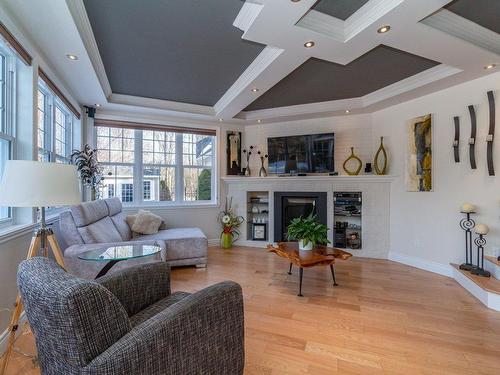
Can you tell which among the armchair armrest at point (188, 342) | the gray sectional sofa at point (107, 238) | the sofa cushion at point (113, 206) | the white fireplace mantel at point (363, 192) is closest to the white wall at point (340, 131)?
the white fireplace mantel at point (363, 192)

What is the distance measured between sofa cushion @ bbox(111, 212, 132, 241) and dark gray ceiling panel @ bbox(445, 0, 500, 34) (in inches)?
163

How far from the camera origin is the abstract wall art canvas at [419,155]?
356 cm

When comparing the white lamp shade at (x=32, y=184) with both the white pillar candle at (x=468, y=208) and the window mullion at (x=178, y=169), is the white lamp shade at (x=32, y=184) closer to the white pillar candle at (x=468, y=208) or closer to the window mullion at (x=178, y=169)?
the window mullion at (x=178, y=169)

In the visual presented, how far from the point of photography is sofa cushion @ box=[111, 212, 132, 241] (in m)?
3.55

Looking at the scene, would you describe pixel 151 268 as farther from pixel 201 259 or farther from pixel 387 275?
pixel 387 275

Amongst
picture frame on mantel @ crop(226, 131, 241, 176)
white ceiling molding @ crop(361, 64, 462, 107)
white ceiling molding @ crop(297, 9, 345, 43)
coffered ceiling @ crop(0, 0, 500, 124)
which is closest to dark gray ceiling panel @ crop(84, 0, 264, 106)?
coffered ceiling @ crop(0, 0, 500, 124)

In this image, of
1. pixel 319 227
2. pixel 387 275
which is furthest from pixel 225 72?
pixel 387 275

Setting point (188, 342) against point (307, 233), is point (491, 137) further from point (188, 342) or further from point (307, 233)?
point (188, 342)

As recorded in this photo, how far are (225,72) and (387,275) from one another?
3313 millimetres

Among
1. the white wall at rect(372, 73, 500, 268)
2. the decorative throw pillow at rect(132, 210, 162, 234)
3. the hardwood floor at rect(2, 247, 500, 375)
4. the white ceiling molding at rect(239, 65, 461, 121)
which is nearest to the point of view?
the hardwood floor at rect(2, 247, 500, 375)

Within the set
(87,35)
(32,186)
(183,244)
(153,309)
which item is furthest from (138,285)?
(87,35)

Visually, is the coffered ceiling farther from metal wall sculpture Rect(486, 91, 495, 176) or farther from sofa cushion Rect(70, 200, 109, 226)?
sofa cushion Rect(70, 200, 109, 226)

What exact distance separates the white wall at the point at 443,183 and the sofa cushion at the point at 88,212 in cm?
423

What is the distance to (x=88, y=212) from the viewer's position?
297 centimetres
